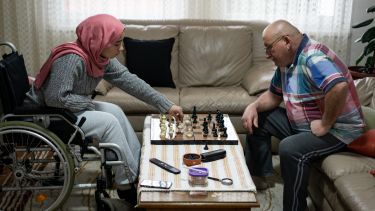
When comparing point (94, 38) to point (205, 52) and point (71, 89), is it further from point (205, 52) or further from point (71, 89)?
point (205, 52)

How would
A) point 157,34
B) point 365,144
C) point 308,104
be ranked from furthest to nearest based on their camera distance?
point 157,34, point 308,104, point 365,144

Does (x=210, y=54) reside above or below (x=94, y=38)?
below

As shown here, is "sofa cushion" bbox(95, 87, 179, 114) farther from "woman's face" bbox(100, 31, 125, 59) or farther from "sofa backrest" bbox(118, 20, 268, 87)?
"woman's face" bbox(100, 31, 125, 59)

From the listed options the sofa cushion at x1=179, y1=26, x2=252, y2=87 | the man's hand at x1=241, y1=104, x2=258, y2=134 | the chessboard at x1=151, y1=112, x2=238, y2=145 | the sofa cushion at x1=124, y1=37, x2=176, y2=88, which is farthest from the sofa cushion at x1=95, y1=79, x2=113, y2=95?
the man's hand at x1=241, y1=104, x2=258, y2=134

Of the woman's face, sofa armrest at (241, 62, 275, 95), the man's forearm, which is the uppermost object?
the woman's face

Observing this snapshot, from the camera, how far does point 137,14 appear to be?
3.93m

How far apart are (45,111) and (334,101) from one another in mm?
1316

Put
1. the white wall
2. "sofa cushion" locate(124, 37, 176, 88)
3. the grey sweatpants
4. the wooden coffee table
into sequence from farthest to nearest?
the white wall
"sofa cushion" locate(124, 37, 176, 88)
the grey sweatpants
the wooden coffee table

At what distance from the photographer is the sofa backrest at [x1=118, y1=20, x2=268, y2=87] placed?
3510 millimetres

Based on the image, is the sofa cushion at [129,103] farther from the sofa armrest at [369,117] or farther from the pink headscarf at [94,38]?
the sofa armrest at [369,117]

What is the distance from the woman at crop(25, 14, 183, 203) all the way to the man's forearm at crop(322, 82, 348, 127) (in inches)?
37.7

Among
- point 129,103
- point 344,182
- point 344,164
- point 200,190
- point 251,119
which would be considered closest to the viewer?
point 200,190

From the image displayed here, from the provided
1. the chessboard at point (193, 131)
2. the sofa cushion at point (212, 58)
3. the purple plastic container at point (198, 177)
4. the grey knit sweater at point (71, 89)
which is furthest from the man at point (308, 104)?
the sofa cushion at point (212, 58)

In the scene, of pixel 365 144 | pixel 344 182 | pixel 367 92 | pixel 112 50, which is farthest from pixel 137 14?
pixel 344 182
